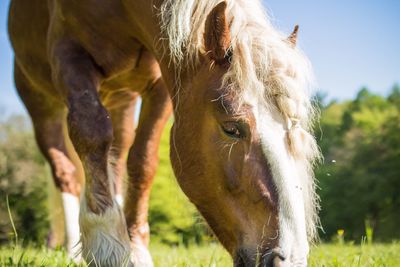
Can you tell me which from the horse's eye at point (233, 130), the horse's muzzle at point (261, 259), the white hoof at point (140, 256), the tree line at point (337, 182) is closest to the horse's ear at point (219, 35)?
the horse's eye at point (233, 130)

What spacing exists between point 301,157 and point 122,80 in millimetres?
1939

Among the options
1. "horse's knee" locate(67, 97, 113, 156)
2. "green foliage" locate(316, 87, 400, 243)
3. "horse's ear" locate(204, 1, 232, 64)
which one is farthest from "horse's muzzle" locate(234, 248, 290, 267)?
"green foliage" locate(316, 87, 400, 243)

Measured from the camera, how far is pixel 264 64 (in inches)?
91.7

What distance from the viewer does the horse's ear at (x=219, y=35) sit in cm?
240

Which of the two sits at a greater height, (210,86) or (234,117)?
(210,86)

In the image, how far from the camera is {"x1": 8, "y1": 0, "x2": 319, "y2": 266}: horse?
2127mm

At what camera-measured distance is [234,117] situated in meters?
2.24

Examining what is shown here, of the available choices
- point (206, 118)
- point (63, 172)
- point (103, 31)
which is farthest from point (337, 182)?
point (206, 118)

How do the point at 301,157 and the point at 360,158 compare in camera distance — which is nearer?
the point at 301,157

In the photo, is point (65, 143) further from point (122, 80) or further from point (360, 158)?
point (360, 158)

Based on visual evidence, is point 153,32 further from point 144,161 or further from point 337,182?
point 337,182

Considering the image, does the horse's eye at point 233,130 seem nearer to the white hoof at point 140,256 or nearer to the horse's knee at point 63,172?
the white hoof at point 140,256

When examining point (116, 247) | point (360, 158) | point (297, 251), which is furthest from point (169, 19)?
point (360, 158)

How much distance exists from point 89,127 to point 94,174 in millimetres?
288
